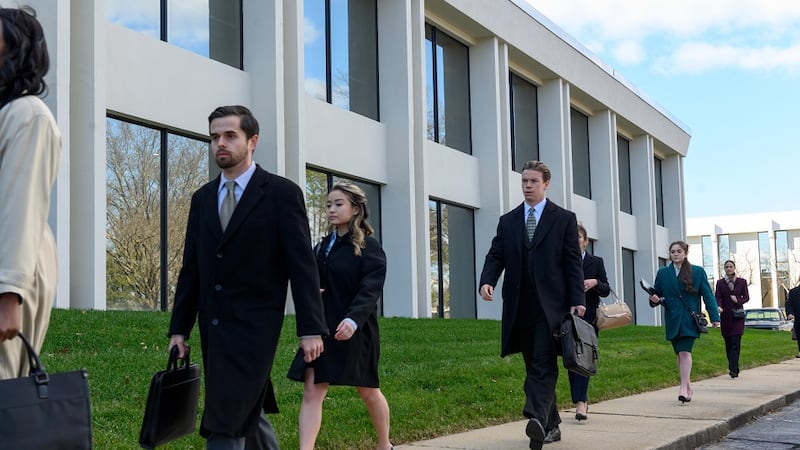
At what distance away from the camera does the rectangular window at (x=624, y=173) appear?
3866 centimetres

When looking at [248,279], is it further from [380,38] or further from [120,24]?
[380,38]

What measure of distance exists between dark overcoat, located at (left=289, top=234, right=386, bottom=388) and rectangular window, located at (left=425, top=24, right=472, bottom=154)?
1817cm

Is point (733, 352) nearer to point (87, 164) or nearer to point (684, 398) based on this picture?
point (684, 398)

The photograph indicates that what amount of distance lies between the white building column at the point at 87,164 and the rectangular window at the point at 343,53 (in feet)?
20.9

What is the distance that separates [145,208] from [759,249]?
7815cm

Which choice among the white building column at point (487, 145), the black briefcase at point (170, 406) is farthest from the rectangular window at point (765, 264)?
the black briefcase at point (170, 406)

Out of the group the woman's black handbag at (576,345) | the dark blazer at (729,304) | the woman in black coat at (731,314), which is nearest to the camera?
the woman's black handbag at (576,345)

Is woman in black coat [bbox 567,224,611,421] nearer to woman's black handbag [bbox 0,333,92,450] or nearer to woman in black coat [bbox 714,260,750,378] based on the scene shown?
woman in black coat [bbox 714,260,750,378]

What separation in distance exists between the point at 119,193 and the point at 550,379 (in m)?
9.98

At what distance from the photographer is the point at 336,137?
1975 centimetres

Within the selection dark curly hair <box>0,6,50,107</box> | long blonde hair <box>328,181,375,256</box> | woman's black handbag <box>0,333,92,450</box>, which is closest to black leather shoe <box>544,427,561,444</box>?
long blonde hair <box>328,181,375,256</box>

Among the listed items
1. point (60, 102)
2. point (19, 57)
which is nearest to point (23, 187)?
point (19, 57)

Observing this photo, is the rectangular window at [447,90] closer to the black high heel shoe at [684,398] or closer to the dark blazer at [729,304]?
the dark blazer at [729,304]

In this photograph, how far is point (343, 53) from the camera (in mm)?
21094
